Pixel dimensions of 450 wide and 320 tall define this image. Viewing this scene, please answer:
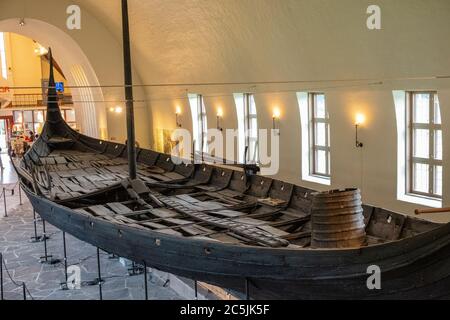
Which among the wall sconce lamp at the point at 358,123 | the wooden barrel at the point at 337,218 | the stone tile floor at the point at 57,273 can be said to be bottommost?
the stone tile floor at the point at 57,273

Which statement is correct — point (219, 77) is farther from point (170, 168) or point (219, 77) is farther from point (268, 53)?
→ point (170, 168)

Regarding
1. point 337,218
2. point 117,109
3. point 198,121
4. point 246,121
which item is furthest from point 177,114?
point 337,218

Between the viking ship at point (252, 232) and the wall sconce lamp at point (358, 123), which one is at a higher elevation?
the wall sconce lamp at point (358, 123)

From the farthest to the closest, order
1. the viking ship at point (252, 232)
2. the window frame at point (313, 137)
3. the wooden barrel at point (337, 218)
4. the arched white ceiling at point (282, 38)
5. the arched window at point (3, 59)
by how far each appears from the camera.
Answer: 1. the arched window at point (3, 59)
2. the window frame at point (313, 137)
3. the arched white ceiling at point (282, 38)
4. the wooden barrel at point (337, 218)
5. the viking ship at point (252, 232)

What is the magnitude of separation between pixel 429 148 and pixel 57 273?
774 centimetres

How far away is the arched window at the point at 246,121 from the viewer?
1769 centimetres

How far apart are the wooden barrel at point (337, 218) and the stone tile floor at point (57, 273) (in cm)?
403

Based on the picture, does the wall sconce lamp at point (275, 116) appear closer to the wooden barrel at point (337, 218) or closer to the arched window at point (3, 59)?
the wooden barrel at point (337, 218)

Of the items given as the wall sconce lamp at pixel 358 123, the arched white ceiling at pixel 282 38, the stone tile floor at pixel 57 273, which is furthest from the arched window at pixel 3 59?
the wall sconce lamp at pixel 358 123

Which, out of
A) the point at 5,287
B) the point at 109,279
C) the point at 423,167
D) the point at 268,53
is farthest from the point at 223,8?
the point at 5,287

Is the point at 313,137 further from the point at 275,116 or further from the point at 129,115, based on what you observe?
the point at 129,115

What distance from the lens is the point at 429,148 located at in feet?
38.6

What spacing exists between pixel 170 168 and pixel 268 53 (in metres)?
4.03

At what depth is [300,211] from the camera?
8562 millimetres
